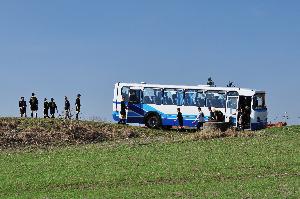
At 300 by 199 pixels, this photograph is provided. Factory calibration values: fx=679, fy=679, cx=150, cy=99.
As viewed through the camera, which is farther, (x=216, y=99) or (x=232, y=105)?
(x=216, y=99)

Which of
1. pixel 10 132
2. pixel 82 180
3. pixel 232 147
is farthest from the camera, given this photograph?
pixel 10 132

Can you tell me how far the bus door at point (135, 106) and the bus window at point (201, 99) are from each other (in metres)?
4.78

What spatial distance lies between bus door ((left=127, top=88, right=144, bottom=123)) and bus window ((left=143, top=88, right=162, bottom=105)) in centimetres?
47

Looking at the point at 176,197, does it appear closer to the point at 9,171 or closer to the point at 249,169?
the point at 249,169

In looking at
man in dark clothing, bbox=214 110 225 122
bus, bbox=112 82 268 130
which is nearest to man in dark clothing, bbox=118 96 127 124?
bus, bbox=112 82 268 130

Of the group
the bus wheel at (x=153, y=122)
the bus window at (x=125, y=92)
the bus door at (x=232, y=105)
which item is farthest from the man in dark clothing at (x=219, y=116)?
the bus window at (x=125, y=92)

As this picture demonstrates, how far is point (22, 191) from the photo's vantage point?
74.4 ft

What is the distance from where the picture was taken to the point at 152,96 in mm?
52750

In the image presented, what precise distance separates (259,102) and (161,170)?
25.7 meters

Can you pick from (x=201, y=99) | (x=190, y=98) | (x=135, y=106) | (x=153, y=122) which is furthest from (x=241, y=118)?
(x=135, y=106)

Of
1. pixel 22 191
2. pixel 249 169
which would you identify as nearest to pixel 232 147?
pixel 249 169

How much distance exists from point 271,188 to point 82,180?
7245 millimetres

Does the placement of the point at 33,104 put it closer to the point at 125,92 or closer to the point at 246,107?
the point at 125,92

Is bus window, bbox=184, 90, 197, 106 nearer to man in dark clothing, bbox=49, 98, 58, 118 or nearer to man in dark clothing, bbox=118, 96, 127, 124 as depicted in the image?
man in dark clothing, bbox=118, 96, 127, 124
